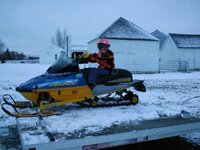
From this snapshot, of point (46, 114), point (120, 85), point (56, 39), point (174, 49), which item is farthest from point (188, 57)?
point (56, 39)

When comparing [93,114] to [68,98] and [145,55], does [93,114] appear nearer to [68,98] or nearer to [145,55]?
[68,98]

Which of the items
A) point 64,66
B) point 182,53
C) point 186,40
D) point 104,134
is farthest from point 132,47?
point 104,134

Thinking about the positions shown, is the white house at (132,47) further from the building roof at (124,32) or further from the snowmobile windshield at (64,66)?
the snowmobile windshield at (64,66)

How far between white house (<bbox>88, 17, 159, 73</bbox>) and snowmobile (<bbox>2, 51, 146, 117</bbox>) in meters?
18.7

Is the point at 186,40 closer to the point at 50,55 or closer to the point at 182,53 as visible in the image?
the point at 182,53

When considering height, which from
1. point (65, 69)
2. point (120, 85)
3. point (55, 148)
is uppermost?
point (65, 69)

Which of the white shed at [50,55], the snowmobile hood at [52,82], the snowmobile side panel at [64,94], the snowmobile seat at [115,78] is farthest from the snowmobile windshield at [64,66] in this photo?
the white shed at [50,55]

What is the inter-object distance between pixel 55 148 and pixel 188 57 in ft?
107

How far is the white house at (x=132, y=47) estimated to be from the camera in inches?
1001

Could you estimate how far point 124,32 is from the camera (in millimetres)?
25984

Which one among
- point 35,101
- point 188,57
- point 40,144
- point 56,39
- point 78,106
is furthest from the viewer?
point 56,39

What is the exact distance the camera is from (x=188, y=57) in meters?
33.8

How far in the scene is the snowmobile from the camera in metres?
5.27

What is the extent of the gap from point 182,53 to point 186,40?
227cm
